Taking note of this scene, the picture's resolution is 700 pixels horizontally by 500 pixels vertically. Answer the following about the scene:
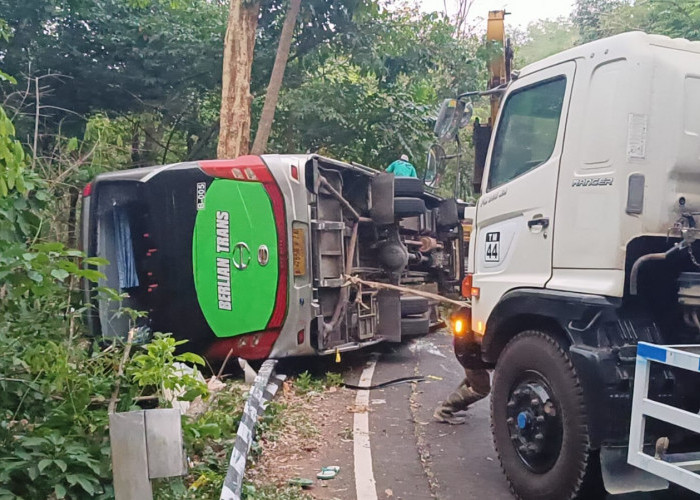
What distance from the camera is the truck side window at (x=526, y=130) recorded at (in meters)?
4.25

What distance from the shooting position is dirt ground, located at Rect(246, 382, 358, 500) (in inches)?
174

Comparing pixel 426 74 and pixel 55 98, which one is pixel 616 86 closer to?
pixel 426 74

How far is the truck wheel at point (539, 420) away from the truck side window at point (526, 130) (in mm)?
1187

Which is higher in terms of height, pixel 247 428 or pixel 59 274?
pixel 59 274

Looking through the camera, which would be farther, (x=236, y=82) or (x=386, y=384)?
(x=236, y=82)

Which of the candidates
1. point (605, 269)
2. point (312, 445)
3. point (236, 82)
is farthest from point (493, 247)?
point (236, 82)

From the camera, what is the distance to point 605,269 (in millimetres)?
3711

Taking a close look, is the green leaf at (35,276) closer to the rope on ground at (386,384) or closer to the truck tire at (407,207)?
the rope on ground at (386,384)

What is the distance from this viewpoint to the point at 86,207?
7.18 meters

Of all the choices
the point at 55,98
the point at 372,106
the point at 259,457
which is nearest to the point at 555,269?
the point at 259,457

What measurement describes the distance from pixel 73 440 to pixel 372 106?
10.6 metres

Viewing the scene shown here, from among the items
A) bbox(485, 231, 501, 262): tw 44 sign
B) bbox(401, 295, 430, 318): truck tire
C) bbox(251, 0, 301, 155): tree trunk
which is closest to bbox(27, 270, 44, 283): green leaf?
bbox(485, 231, 501, 262): tw 44 sign

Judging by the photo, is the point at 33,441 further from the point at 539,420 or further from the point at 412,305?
the point at 412,305

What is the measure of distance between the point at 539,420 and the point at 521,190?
1509 millimetres
